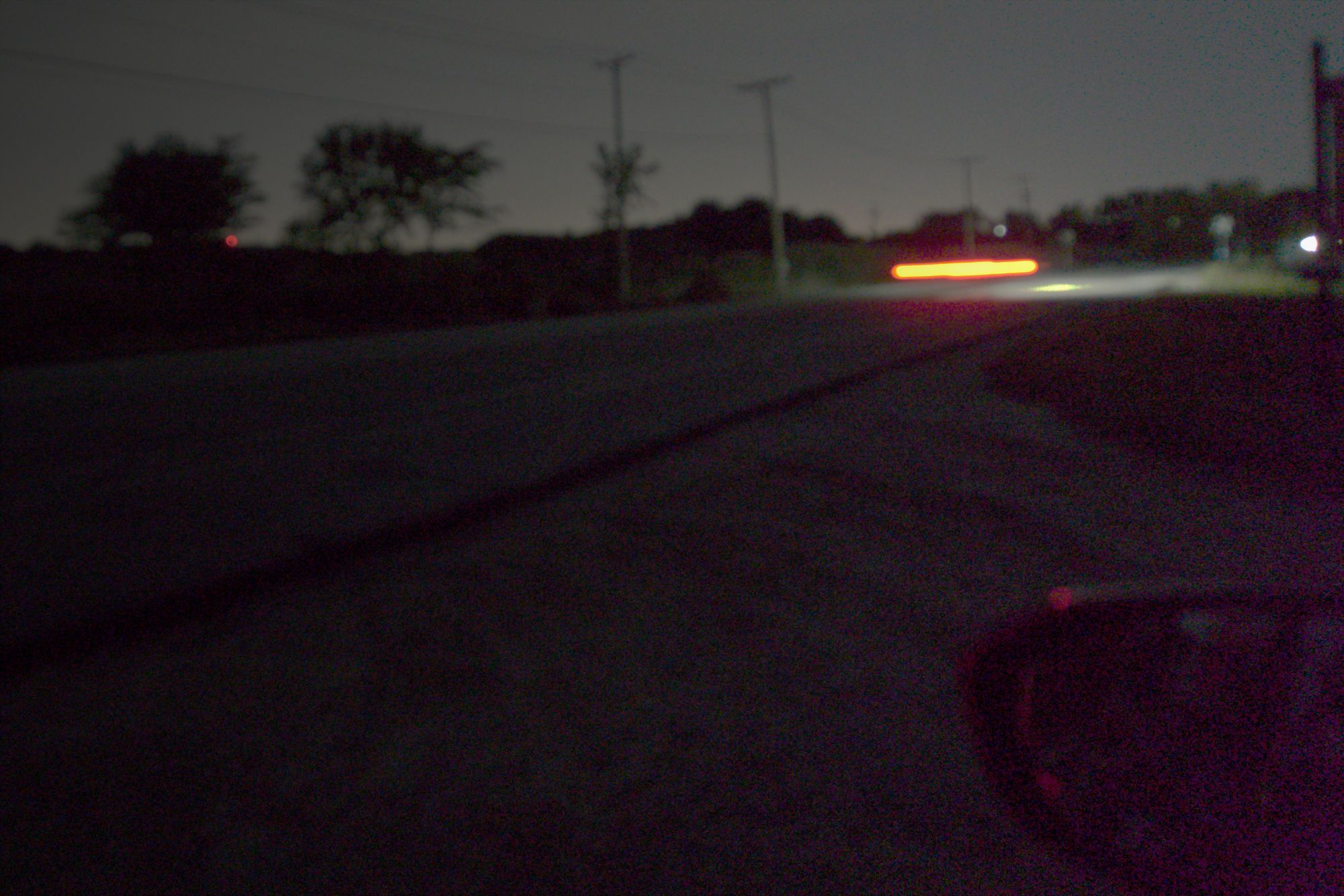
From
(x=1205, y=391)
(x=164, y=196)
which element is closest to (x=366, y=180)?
Result: (x=164, y=196)

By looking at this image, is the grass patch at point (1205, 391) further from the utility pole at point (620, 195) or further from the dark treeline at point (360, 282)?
the utility pole at point (620, 195)

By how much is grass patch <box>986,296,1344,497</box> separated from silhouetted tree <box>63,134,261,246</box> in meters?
49.5

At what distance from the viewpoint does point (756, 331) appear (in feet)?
93.1

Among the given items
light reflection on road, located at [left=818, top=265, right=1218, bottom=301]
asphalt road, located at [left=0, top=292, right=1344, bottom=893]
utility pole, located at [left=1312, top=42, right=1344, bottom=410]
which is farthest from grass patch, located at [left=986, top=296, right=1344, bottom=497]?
light reflection on road, located at [left=818, top=265, right=1218, bottom=301]

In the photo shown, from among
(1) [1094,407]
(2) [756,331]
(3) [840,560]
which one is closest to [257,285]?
(2) [756,331]

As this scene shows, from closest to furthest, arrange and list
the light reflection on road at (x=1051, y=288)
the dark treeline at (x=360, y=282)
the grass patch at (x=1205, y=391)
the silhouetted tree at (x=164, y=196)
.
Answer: the grass patch at (x=1205, y=391) < the dark treeline at (x=360, y=282) < the light reflection on road at (x=1051, y=288) < the silhouetted tree at (x=164, y=196)

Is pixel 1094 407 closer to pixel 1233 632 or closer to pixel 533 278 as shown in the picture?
pixel 1233 632

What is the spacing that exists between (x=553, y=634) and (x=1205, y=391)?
9114 mm

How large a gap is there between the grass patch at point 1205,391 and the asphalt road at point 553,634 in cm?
56

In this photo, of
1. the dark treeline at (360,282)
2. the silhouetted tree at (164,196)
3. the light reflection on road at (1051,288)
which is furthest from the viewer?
the silhouetted tree at (164,196)

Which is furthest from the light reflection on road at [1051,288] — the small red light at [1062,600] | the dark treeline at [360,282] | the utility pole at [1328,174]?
the small red light at [1062,600]

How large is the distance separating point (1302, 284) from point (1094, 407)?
26790 mm

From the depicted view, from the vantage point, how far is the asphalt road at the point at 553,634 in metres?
3.86

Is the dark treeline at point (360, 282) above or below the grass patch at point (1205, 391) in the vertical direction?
above
